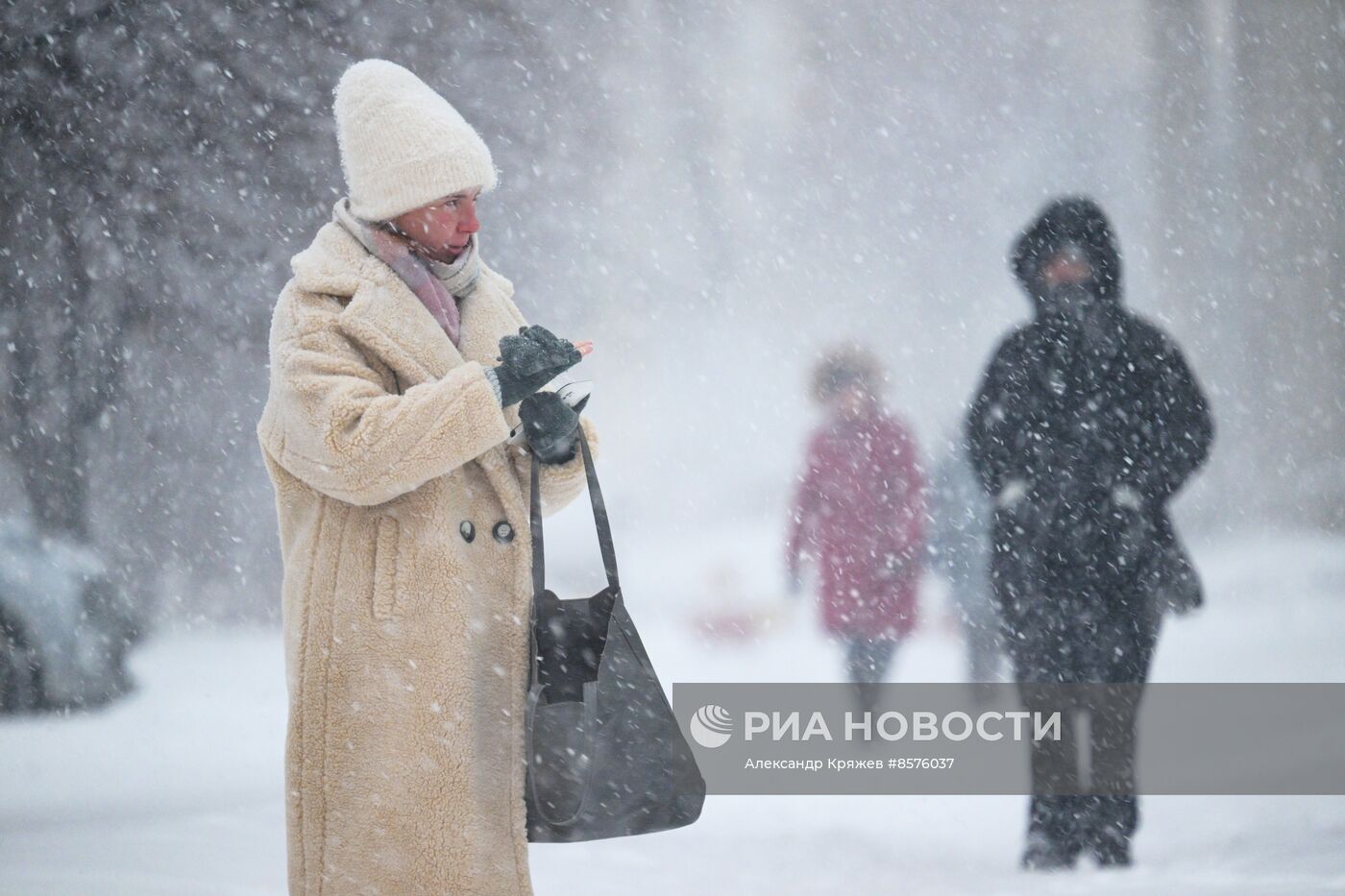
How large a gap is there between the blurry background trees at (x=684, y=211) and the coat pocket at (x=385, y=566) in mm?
3171

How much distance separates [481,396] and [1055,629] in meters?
2.02

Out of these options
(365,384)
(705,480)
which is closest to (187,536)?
(705,480)

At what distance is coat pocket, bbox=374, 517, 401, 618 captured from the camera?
1.79m

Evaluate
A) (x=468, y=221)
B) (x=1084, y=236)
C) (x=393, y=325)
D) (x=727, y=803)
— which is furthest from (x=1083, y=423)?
(x=393, y=325)

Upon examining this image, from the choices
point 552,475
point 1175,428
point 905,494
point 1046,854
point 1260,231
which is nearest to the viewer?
point 552,475

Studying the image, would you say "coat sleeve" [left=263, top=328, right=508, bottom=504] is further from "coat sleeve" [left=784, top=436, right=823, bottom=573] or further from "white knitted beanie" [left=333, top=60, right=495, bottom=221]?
"coat sleeve" [left=784, top=436, right=823, bottom=573]

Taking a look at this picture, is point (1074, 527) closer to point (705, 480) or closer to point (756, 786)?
point (756, 786)

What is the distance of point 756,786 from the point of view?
3.73 m

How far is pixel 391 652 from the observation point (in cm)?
180

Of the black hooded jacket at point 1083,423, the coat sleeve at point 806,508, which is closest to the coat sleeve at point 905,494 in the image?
the coat sleeve at point 806,508

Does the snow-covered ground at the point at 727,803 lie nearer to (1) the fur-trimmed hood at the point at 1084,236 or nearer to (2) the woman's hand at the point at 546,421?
(1) the fur-trimmed hood at the point at 1084,236

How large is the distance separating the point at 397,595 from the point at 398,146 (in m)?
0.63

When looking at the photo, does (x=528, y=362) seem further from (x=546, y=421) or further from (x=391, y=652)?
(x=391, y=652)
